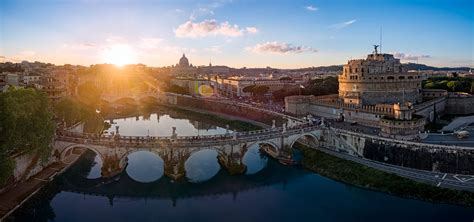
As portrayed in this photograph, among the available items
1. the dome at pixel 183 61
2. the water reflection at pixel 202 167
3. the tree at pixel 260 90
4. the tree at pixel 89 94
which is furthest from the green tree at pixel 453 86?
the dome at pixel 183 61

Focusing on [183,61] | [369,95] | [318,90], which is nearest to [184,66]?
[183,61]

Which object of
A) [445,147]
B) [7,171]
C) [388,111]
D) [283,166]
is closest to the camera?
[7,171]

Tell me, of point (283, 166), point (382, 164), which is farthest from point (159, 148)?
point (382, 164)

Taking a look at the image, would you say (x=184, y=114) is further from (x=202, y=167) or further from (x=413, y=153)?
(x=413, y=153)

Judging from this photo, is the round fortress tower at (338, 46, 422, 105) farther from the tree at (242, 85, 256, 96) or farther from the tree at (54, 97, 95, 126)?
the tree at (242, 85, 256, 96)

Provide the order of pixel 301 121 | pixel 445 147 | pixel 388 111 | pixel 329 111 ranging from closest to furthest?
pixel 445 147 < pixel 388 111 < pixel 301 121 < pixel 329 111

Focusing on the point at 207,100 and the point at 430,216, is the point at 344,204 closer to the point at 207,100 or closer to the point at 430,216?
the point at 430,216
